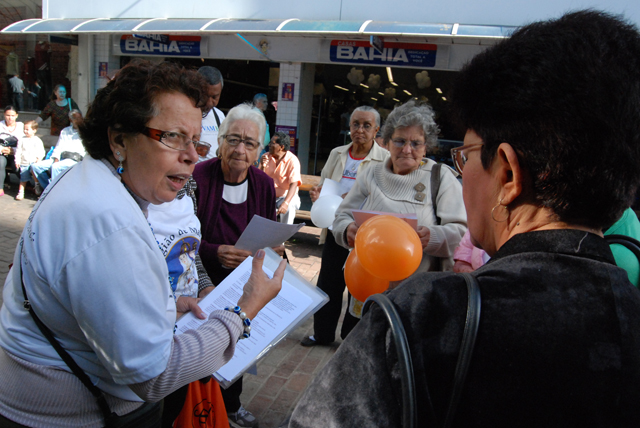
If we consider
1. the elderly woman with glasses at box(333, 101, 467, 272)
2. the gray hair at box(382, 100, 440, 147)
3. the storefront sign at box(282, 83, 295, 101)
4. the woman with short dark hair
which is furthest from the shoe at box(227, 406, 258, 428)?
the woman with short dark hair

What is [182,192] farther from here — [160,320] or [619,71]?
[619,71]

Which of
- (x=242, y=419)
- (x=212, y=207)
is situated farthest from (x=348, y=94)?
(x=242, y=419)

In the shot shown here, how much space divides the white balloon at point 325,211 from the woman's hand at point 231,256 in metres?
1.50

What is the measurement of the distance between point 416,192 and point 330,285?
1319 millimetres

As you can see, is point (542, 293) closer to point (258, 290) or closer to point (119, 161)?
point (258, 290)

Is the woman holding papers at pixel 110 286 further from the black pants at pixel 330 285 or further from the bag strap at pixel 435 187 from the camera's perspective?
the black pants at pixel 330 285

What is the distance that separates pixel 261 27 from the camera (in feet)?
27.3

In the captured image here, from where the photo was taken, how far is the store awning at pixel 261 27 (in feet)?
23.7

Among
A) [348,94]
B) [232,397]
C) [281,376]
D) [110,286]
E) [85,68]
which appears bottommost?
[281,376]

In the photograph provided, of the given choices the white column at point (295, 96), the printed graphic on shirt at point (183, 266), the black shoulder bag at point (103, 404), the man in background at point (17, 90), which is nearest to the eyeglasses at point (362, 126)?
the printed graphic on shirt at point (183, 266)

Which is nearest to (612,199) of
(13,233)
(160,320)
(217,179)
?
(160,320)

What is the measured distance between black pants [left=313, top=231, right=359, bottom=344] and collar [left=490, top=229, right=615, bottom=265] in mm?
2852

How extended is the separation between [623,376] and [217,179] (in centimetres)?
237

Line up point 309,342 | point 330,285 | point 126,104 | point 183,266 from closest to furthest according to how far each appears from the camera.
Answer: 1. point 126,104
2. point 183,266
3. point 330,285
4. point 309,342
